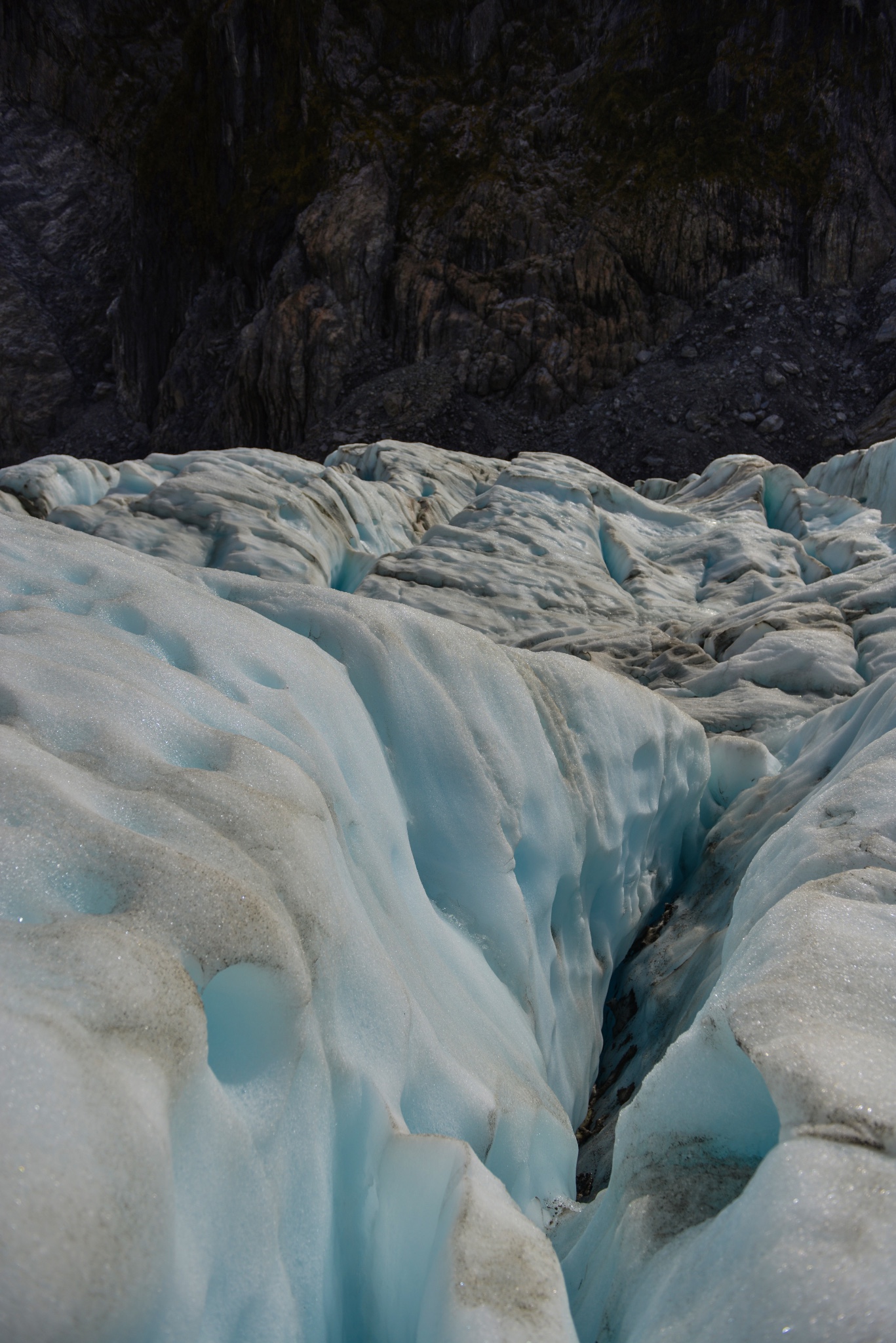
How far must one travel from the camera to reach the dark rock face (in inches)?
975

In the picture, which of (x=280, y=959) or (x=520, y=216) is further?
(x=520, y=216)

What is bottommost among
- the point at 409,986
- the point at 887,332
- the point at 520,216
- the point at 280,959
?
the point at 409,986

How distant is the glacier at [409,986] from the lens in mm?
1314

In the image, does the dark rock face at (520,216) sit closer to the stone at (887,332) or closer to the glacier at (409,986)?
the stone at (887,332)

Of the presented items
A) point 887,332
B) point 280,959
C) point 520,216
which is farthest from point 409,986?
point 520,216

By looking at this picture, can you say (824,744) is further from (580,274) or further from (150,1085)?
(580,274)

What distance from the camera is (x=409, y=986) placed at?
2.51 metres

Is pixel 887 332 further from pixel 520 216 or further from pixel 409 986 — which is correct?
pixel 409 986

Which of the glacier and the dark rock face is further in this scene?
the dark rock face

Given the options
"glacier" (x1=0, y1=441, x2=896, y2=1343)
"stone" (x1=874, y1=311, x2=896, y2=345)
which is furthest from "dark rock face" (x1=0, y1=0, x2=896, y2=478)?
"glacier" (x1=0, y1=441, x2=896, y2=1343)

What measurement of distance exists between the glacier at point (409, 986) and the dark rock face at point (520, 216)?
21076 mm

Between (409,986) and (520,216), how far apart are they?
2808 centimetres

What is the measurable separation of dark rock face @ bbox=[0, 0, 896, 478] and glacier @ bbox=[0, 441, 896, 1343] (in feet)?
69.1

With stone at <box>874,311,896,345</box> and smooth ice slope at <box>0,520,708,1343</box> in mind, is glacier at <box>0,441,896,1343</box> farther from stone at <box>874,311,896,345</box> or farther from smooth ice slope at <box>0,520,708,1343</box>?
stone at <box>874,311,896,345</box>
